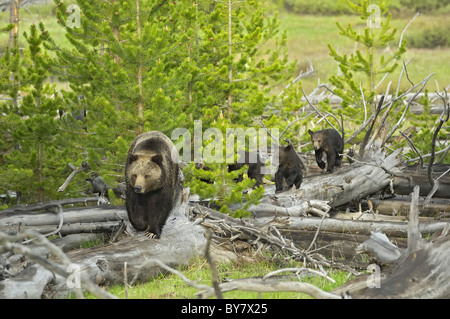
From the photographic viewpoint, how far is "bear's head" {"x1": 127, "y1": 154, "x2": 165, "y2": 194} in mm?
6977

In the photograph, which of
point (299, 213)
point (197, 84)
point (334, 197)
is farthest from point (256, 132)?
point (299, 213)

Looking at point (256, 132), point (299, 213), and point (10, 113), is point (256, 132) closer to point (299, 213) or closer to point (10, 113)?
point (299, 213)

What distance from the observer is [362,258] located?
752cm

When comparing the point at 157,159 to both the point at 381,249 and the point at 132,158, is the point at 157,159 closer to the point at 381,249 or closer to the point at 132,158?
the point at 132,158

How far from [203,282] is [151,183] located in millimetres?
1416

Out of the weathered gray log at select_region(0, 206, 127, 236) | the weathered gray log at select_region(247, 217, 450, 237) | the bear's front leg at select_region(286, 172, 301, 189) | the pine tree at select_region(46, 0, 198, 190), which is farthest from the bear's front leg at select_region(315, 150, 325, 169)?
the weathered gray log at select_region(0, 206, 127, 236)

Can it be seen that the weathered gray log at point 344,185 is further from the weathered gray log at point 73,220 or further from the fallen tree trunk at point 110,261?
the weathered gray log at point 73,220

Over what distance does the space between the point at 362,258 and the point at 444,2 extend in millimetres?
49289

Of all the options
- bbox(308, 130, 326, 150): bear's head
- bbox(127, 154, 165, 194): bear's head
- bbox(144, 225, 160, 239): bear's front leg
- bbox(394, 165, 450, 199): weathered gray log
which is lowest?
bbox(394, 165, 450, 199): weathered gray log

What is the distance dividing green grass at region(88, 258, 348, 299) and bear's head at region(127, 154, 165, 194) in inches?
44.9

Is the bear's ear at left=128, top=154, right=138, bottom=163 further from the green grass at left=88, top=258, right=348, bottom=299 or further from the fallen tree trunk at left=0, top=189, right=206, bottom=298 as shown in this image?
the green grass at left=88, top=258, right=348, bottom=299

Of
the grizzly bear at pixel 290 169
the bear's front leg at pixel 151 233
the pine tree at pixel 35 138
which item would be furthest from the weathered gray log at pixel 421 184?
the pine tree at pixel 35 138

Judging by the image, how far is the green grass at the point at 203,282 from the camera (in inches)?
233

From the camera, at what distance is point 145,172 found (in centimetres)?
699
